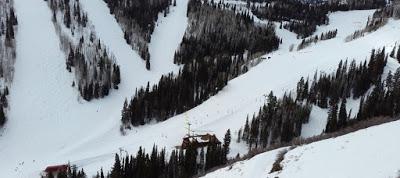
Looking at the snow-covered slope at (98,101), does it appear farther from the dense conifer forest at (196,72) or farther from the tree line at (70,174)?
the dense conifer forest at (196,72)

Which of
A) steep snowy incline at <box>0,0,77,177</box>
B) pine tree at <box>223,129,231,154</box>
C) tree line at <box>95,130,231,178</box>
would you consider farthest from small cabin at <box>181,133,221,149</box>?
steep snowy incline at <box>0,0,77,177</box>

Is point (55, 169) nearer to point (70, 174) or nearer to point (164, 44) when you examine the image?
point (70, 174)

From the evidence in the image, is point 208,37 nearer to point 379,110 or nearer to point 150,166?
point 379,110

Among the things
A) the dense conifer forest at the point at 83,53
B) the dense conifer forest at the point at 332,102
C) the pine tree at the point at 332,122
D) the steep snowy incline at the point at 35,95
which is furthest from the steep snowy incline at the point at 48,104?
the pine tree at the point at 332,122

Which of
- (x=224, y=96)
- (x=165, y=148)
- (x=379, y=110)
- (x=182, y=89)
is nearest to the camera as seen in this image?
(x=165, y=148)

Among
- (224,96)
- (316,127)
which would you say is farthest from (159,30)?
(316,127)

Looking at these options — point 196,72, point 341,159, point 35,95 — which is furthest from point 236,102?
point 341,159

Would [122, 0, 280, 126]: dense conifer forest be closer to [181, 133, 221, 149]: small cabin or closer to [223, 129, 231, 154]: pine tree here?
[181, 133, 221, 149]: small cabin
